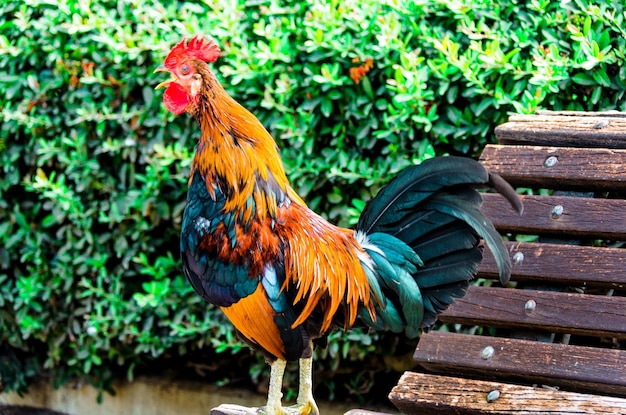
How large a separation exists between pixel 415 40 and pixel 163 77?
4.42ft

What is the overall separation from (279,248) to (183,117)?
6.56 feet

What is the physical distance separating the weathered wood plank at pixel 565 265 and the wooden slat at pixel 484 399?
17.3 inches

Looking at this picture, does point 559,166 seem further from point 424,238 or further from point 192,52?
point 192,52

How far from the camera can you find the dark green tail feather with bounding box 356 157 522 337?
104 inches

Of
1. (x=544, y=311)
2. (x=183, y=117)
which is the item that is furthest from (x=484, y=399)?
(x=183, y=117)

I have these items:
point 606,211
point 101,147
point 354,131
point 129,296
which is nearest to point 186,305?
point 129,296

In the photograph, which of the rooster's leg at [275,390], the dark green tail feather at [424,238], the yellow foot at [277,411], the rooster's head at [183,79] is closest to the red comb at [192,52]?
the rooster's head at [183,79]

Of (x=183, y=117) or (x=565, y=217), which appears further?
(x=183, y=117)

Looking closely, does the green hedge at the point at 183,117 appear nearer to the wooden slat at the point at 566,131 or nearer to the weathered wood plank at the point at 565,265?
the wooden slat at the point at 566,131

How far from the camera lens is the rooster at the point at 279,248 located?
278 cm

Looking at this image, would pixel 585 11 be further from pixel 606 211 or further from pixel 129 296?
pixel 129 296

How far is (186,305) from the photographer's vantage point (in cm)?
476

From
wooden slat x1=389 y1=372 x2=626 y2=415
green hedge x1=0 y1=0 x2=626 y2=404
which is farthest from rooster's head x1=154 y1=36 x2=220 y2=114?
green hedge x1=0 y1=0 x2=626 y2=404

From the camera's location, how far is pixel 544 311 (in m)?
3.07
